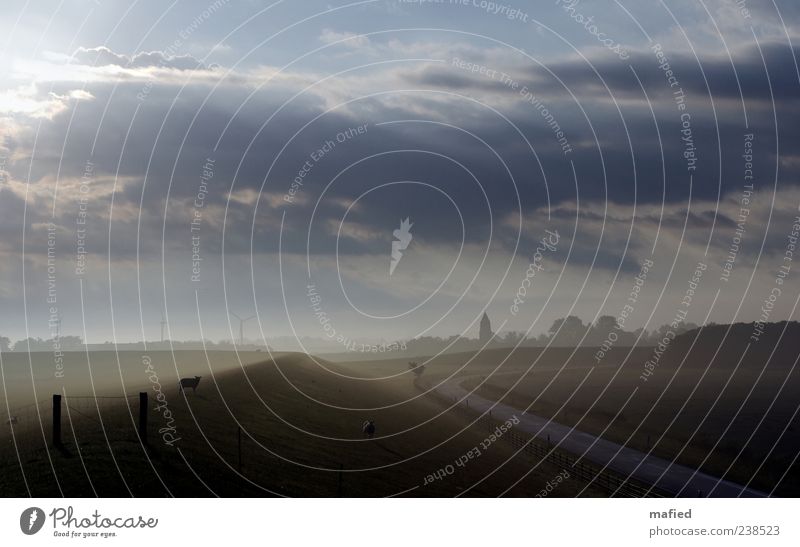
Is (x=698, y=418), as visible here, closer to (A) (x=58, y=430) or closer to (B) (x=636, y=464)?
(B) (x=636, y=464)

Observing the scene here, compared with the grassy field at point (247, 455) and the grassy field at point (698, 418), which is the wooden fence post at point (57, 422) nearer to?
the grassy field at point (247, 455)

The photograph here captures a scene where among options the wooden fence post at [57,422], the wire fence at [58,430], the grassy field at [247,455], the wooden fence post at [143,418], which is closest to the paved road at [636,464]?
the grassy field at [247,455]

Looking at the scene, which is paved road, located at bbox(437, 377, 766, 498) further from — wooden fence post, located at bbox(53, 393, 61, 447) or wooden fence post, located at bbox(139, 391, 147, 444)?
wooden fence post, located at bbox(53, 393, 61, 447)

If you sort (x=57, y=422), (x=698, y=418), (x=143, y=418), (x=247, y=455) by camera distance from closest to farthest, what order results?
(x=57, y=422) < (x=143, y=418) < (x=247, y=455) < (x=698, y=418)

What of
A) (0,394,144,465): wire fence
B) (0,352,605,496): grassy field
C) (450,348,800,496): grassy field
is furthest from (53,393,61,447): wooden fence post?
(450,348,800,496): grassy field

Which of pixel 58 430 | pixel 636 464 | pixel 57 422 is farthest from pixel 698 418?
pixel 57 422
